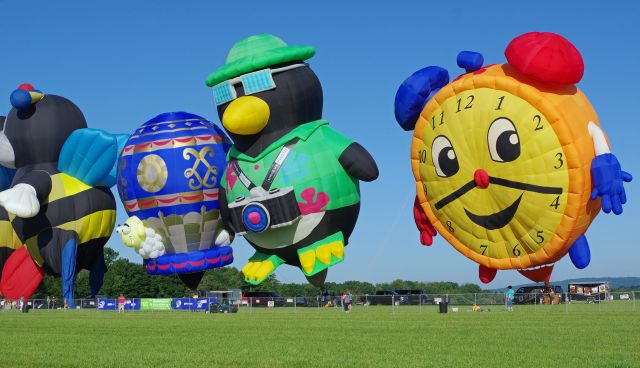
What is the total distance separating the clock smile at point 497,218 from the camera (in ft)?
50.5

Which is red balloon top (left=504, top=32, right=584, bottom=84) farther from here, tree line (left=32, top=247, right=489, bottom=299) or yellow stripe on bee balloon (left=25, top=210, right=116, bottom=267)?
tree line (left=32, top=247, right=489, bottom=299)

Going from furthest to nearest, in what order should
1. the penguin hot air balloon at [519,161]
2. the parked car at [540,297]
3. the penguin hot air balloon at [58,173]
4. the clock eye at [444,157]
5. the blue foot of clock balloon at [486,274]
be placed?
the parked car at [540,297] → the penguin hot air balloon at [58,173] → the blue foot of clock balloon at [486,274] → the clock eye at [444,157] → the penguin hot air balloon at [519,161]

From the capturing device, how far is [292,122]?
22391mm

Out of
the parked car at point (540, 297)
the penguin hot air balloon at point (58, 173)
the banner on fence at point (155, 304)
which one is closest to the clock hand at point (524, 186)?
the parked car at point (540, 297)

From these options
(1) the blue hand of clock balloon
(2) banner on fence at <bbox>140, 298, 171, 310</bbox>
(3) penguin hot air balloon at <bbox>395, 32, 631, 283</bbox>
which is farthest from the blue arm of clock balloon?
(2) banner on fence at <bbox>140, 298, 171, 310</bbox>

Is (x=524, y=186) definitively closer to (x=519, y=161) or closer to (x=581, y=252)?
(x=519, y=161)

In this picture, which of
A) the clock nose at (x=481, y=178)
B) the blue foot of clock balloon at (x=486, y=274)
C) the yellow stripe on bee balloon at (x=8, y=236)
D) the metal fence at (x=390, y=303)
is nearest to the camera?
the clock nose at (x=481, y=178)

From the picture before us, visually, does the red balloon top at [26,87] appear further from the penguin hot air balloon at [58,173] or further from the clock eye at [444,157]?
the clock eye at [444,157]

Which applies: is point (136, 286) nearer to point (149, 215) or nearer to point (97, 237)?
point (97, 237)

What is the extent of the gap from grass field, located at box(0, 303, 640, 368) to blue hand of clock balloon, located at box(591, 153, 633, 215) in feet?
7.53

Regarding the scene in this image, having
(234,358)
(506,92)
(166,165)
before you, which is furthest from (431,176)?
(166,165)

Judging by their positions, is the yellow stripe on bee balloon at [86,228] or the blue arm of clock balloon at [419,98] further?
the yellow stripe on bee balloon at [86,228]

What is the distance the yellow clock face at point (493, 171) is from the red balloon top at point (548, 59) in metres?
0.60

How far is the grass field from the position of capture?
11430mm
